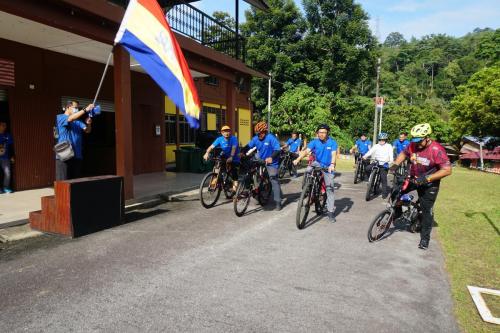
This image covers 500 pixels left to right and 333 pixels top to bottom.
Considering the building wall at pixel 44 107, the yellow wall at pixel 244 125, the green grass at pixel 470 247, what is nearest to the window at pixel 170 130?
the building wall at pixel 44 107

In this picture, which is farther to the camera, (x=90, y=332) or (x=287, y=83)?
(x=287, y=83)

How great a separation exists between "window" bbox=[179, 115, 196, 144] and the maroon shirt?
51.0 feet

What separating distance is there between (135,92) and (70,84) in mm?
2906

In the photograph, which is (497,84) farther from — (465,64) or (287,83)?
(465,64)

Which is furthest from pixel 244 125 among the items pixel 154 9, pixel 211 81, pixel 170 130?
pixel 154 9

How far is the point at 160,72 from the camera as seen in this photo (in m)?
5.54

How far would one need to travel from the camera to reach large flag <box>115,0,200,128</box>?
550cm

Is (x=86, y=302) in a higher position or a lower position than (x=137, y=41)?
lower

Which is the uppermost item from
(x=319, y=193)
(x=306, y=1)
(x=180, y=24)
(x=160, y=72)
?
(x=306, y=1)

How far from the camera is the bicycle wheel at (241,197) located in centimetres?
702

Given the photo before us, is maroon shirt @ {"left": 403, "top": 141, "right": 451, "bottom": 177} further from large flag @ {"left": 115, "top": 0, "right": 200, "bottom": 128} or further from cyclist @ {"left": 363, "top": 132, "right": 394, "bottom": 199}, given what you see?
cyclist @ {"left": 363, "top": 132, "right": 394, "bottom": 199}

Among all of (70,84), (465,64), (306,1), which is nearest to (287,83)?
(306,1)

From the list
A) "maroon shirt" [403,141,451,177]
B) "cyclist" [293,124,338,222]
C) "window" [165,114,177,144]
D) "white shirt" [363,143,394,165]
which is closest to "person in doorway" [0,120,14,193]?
"cyclist" [293,124,338,222]

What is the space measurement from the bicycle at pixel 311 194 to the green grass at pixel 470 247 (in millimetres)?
2228
